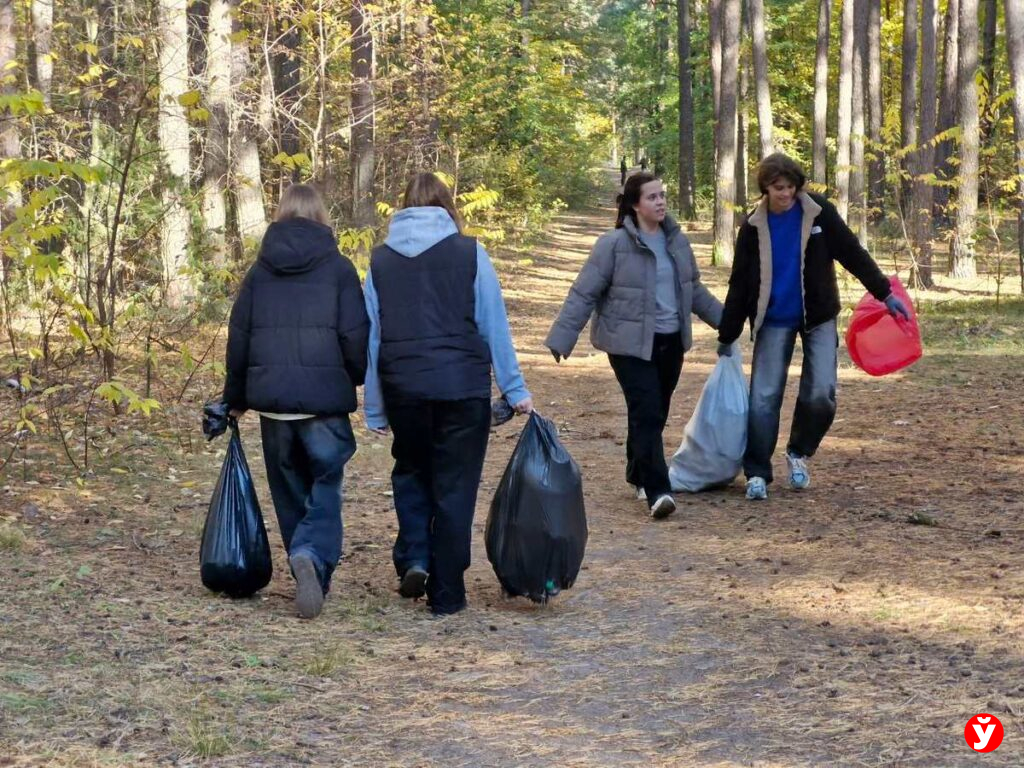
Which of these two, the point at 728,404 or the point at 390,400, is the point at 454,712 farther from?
the point at 728,404

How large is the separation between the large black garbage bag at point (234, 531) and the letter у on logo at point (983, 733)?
3070 mm

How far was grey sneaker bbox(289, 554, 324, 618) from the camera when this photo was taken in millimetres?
5660

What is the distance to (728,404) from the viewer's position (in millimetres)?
8258

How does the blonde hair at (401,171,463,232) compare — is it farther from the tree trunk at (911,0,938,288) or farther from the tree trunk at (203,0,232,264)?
the tree trunk at (911,0,938,288)

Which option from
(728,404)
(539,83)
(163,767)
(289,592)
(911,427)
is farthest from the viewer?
(539,83)

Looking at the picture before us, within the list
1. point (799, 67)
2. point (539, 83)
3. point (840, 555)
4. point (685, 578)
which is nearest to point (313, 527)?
point (685, 578)

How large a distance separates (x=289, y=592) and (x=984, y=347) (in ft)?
34.2

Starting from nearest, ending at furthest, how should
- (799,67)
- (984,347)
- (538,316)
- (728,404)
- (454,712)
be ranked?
(454,712), (728,404), (984,347), (538,316), (799,67)

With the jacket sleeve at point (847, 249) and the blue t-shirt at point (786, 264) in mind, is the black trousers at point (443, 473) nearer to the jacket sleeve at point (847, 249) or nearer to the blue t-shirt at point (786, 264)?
the blue t-shirt at point (786, 264)

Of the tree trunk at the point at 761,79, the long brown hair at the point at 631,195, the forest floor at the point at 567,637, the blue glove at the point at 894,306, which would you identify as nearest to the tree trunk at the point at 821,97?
the tree trunk at the point at 761,79

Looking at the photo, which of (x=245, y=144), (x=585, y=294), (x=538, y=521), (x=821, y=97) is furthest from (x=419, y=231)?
(x=821, y=97)

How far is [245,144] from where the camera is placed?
15859 mm

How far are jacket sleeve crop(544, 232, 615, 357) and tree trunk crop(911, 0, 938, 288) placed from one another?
11.1 metres

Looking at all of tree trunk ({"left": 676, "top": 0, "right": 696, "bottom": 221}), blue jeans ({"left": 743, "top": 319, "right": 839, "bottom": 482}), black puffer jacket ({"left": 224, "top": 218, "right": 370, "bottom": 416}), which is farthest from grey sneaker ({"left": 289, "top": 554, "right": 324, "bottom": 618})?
tree trunk ({"left": 676, "top": 0, "right": 696, "bottom": 221})
